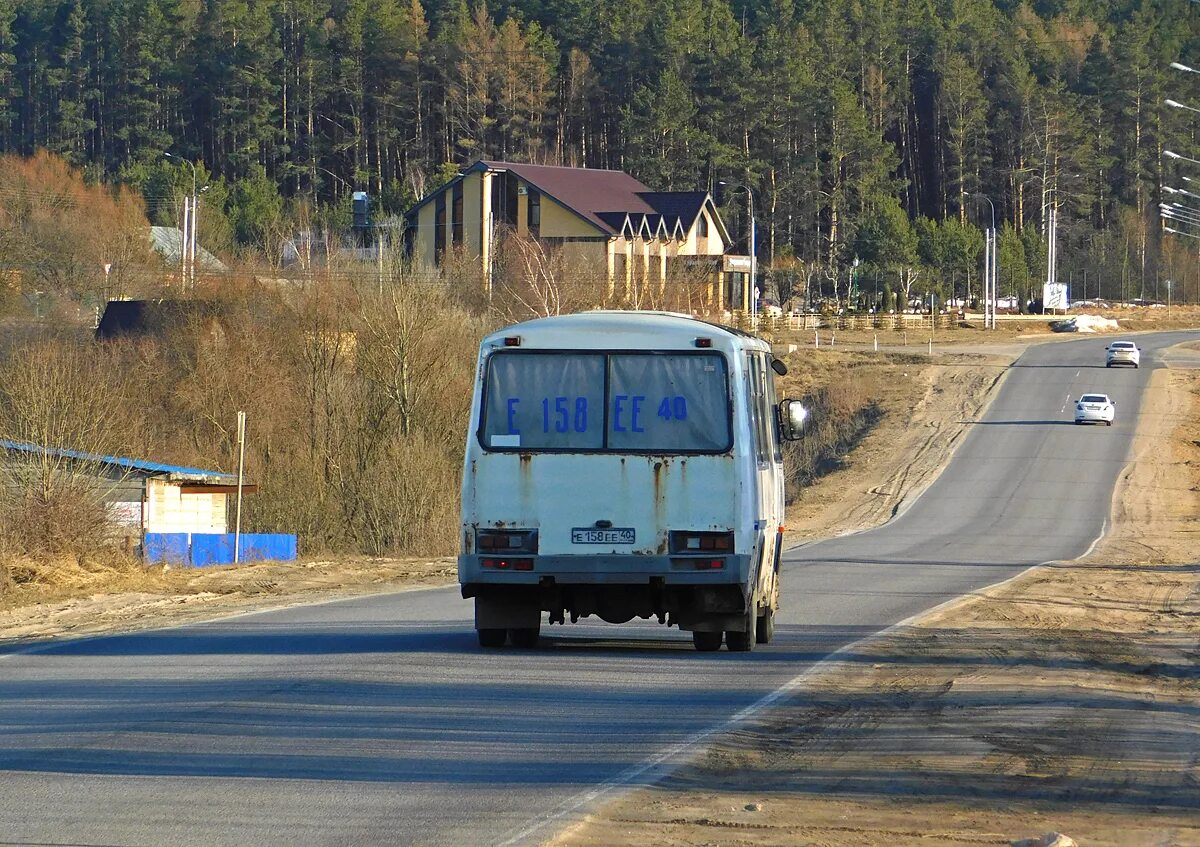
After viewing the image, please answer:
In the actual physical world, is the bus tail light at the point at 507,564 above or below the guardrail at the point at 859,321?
below

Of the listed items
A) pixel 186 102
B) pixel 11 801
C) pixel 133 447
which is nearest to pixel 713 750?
pixel 11 801

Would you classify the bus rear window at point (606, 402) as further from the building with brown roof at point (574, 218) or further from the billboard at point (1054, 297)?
the billboard at point (1054, 297)

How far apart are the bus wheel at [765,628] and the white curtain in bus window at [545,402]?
290 centimetres

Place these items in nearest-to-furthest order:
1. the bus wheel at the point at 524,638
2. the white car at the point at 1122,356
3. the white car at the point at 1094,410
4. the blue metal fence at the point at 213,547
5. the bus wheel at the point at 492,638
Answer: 1. the bus wheel at the point at 492,638
2. the bus wheel at the point at 524,638
3. the blue metal fence at the point at 213,547
4. the white car at the point at 1094,410
5. the white car at the point at 1122,356

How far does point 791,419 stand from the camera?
15.5 m

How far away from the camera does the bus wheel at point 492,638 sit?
14875mm

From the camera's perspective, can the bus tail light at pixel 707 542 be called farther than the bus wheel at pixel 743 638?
No

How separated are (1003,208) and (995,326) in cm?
4835

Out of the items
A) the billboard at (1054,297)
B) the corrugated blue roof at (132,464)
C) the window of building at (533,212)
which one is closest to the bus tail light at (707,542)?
the corrugated blue roof at (132,464)

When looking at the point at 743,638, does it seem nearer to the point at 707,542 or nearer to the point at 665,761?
the point at 707,542

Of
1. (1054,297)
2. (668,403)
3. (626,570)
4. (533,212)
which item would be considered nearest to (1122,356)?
(533,212)

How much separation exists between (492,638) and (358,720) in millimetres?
4080

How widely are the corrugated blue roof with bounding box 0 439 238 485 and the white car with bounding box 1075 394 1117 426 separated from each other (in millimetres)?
34614

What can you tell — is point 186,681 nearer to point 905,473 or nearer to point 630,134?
point 905,473
